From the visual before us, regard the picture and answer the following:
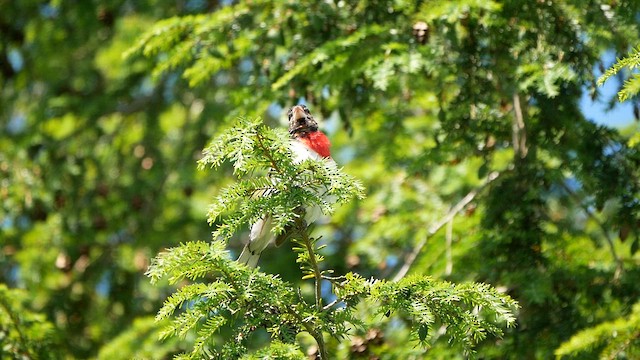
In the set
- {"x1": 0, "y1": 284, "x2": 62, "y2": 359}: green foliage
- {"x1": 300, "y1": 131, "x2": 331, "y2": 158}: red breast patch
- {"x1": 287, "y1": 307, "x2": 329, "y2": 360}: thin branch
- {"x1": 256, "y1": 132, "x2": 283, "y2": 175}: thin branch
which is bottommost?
{"x1": 0, "y1": 284, "x2": 62, "y2": 359}: green foliage

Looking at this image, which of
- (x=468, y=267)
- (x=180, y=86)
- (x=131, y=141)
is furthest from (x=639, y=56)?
(x=131, y=141)

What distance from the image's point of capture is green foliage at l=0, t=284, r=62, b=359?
414 cm

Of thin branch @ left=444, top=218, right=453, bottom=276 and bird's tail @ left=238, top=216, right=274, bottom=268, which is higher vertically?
bird's tail @ left=238, top=216, right=274, bottom=268

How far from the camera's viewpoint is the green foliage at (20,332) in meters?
4.14

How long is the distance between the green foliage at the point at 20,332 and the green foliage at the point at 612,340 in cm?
203

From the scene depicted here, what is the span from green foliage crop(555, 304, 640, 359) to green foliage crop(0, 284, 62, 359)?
203 centimetres

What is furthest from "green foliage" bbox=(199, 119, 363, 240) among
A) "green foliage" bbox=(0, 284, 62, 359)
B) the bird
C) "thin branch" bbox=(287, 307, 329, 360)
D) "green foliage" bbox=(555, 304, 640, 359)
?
"green foliage" bbox=(0, 284, 62, 359)

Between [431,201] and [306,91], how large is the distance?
174 centimetres

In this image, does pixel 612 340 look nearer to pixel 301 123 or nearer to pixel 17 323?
pixel 301 123

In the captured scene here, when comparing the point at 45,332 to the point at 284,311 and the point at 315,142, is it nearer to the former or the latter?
the point at 315,142

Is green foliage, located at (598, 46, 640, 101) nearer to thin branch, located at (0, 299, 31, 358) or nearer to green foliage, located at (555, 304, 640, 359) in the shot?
green foliage, located at (555, 304, 640, 359)

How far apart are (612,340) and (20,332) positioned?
223 centimetres

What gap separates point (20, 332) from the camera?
4207 mm

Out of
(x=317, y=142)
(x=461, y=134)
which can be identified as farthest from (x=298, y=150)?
(x=461, y=134)
